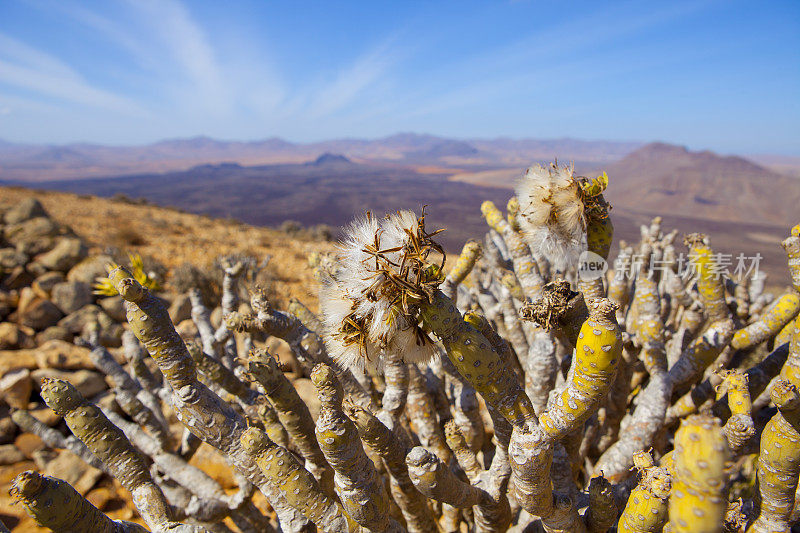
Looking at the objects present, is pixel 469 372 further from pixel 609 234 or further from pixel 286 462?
pixel 609 234

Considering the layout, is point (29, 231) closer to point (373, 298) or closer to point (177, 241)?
point (177, 241)

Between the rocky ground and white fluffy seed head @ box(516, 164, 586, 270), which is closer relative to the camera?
white fluffy seed head @ box(516, 164, 586, 270)

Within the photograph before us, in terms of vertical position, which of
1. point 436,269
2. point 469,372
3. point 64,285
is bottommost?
point 64,285

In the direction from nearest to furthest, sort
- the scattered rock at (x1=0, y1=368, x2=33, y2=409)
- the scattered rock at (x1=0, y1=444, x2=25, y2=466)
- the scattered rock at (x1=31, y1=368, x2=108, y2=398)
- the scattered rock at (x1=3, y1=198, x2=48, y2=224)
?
1. the scattered rock at (x1=0, y1=444, x2=25, y2=466)
2. the scattered rock at (x1=0, y1=368, x2=33, y2=409)
3. the scattered rock at (x1=31, y1=368, x2=108, y2=398)
4. the scattered rock at (x1=3, y1=198, x2=48, y2=224)

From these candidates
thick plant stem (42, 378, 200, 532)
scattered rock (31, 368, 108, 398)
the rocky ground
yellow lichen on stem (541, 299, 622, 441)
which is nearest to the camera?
yellow lichen on stem (541, 299, 622, 441)

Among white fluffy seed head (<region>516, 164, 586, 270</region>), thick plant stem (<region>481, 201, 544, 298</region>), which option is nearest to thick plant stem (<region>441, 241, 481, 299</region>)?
thick plant stem (<region>481, 201, 544, 298</region>)

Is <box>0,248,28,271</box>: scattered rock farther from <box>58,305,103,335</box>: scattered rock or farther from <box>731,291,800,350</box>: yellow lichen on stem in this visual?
<box>731,291,800,350</box>: yellow lichen on stem

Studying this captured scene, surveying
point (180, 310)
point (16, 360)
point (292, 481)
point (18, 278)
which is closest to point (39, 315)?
point (16, 360)

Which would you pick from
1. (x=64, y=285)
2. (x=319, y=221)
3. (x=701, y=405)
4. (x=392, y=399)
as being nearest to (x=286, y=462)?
(x=392, y=399)
